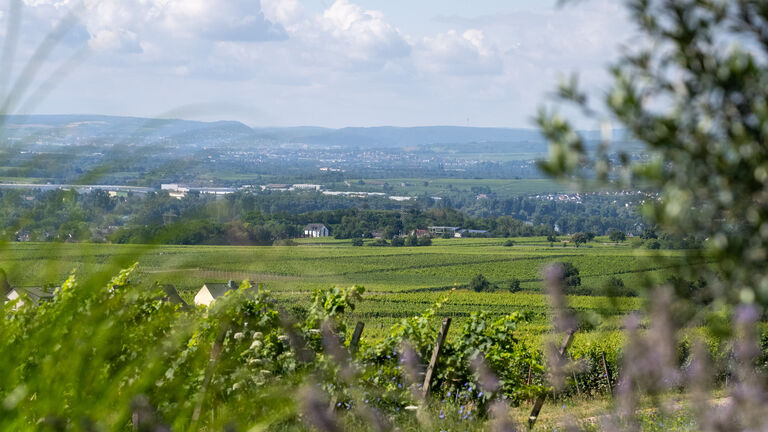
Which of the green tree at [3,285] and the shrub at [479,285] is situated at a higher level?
the green tree at [3,285]

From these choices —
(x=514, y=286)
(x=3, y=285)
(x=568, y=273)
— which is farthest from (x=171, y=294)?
(x=514, y=286)

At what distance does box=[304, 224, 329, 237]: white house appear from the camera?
61653 mm

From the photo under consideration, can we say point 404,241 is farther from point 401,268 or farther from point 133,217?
point 133,217

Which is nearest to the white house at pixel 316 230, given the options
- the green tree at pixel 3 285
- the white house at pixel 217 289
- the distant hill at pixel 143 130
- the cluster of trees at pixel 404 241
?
the cluster of trees at pixel 404 241

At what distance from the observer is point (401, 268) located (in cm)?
5556

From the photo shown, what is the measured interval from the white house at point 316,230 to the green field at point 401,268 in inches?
36.0

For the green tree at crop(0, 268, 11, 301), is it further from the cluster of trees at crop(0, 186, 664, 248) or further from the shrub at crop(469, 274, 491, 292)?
the shrub at crop(469, 274, 491, 292)

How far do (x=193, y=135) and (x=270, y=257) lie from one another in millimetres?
450

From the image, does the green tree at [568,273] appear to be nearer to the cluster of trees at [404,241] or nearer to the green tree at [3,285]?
the green tree at [3,285]

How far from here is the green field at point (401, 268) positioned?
4.60 feet

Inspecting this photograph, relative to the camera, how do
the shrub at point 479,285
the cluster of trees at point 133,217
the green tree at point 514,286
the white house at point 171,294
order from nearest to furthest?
1. the cluster of trees at point 133,217
2. the white house at point 171,294
3. the shrub at point 479,285
4. the green tree at point 514,286

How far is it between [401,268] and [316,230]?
10.7 metres

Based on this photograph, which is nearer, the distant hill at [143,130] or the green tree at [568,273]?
the distant hill at [143,130]

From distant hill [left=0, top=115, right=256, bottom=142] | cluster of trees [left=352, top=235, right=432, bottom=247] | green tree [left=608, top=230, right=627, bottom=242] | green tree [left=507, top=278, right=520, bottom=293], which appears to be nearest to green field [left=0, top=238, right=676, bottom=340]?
distant hill [left=0, top=115, right=256, bottom=142]
